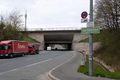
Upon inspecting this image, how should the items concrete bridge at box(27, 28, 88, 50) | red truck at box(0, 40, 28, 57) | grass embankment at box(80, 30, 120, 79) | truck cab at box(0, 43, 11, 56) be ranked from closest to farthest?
grass embankment at box(80, 30, 120, 79) → truck cab at box(0, 43, 11, 56) → red truck at box(0, 40, 28, 57) → concrete bridge at box(27, 28, 88, 50)

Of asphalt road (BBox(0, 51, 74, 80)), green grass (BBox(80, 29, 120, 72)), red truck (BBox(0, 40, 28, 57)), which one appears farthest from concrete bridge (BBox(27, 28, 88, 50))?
asphalt road (BBox(0, 51, 74, 80))

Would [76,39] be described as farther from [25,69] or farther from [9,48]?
[25,69]

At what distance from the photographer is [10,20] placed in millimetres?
96562

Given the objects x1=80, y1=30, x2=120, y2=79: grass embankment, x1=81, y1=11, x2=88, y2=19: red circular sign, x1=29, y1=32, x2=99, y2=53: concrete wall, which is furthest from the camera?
x1=29, y1=32, x2=99, y2=53: concrete wall

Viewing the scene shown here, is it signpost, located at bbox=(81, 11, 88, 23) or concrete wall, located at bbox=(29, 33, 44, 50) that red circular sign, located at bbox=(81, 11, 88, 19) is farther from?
concrete wall, located at bbox=(29, 33, 44, 50)

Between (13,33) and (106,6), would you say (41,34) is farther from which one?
(106,6)

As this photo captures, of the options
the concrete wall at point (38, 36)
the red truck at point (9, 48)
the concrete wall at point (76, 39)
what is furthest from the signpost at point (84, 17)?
the concrete wall at point (38, 36)

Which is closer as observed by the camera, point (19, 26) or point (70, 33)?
point (19, 26)

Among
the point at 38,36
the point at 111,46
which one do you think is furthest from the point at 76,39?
the point at 111,46

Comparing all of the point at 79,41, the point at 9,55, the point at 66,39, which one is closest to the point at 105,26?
the point at 9,55

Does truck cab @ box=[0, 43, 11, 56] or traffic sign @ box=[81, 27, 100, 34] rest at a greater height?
traffic sign @ box=[81, 27, 100, 34]

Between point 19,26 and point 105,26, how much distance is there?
3761 centimetres

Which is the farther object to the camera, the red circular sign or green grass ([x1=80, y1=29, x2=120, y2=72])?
green grass ([x1=80, y1=29, x2=120, y2=72])

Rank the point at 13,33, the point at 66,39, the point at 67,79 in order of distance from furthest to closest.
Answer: the point at 66,39 → the point at 13,33 → the point at 67,79
